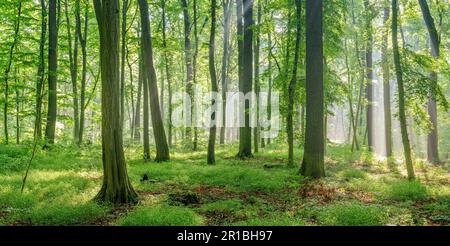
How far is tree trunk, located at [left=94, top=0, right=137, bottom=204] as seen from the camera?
866 centimetres

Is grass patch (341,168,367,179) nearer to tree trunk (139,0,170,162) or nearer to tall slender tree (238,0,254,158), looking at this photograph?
tall slender tree (238,0,254,158)

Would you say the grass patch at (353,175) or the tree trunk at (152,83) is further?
the tree trunk at (152,83)

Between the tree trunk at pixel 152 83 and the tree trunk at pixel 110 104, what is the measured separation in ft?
22.6

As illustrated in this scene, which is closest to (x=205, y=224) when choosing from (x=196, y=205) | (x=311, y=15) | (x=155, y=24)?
(x=196, y=205)

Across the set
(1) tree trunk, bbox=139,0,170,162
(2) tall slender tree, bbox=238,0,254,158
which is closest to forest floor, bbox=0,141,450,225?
(1) tree trunk, bbox=139,0,170,162

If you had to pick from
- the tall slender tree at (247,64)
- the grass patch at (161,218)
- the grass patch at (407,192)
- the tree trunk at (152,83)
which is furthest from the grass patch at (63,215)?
the tall slender tree at (247,64)

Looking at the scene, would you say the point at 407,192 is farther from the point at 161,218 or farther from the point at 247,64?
the point at 247,64

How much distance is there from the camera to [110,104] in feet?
28.6

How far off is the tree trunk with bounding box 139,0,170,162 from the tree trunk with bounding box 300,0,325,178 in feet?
22.5

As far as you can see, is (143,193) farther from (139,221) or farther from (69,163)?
(69,163)

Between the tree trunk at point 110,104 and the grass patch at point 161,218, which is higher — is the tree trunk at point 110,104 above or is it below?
above

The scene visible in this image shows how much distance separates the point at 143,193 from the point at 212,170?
162 inches

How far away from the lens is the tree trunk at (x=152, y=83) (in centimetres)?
1559

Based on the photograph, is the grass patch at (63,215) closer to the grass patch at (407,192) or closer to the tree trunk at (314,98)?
the tree trunk at (314,98)
